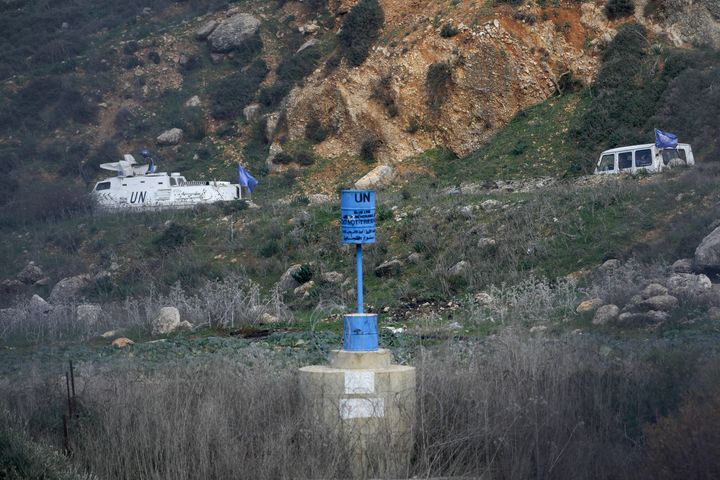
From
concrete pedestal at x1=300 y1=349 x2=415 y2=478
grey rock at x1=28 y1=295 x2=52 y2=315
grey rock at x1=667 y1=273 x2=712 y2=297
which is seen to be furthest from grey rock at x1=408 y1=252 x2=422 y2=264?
concrete pedestal at x1=300 y1=349 x2=415 y2=478

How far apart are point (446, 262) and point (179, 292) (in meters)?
6.50

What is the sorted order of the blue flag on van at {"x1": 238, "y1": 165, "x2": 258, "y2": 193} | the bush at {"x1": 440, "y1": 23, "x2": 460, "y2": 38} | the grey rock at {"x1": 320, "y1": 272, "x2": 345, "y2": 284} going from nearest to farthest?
the grey rock at {"x1": 320, "y1": 272, "x2": 345, "y2": 284}
the blue flag on van at {"x1": 238, "y1": 165, "x2": 258, "y2": 193}
the bush at {"x1": 440, "y1": 23, "x2": 460, "y2": 38}

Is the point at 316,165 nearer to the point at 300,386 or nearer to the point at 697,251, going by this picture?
the point at 697,251

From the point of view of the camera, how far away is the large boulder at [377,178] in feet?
117

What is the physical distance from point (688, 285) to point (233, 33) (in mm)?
42014

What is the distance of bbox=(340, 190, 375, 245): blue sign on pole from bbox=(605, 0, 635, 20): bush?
3182 centimetres

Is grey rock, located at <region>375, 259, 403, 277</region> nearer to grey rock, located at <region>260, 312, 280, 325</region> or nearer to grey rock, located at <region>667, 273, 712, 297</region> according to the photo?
grey rock, located at <region>260, 312, 280, 325</region>

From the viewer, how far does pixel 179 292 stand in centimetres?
2316

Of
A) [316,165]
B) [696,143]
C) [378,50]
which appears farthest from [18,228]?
[696,143]

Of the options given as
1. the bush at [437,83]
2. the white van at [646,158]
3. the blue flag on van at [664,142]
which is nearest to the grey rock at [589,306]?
the white van at [646,158]

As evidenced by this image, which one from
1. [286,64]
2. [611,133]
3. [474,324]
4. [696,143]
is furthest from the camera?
[286,64]

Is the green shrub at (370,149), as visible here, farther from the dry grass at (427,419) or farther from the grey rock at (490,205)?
the dry grass at (427,419)

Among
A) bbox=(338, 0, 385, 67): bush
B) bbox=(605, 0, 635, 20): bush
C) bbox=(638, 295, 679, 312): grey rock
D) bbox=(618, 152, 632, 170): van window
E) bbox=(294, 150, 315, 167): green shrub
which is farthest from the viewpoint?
bbox=(338, 0, 385, 67): bush

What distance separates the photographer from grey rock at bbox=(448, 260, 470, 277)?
73.0 feet
